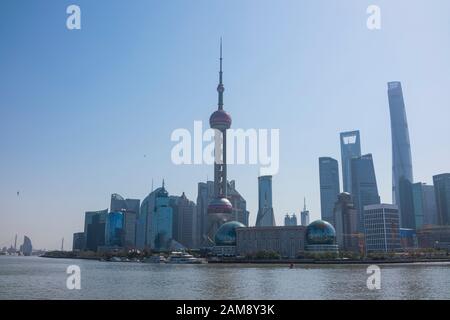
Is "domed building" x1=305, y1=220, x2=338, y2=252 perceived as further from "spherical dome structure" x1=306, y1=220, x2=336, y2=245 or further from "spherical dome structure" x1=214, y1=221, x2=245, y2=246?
"spherical dome structure" x1=214, y1=221, x2=245, y2=246

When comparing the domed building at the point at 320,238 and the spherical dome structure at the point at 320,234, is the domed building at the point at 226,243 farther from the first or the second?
the spherical dome structure at the point at 320,234

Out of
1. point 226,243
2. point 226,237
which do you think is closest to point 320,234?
point 226,237

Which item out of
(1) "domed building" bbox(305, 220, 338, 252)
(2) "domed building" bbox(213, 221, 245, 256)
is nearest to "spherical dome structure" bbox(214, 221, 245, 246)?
(2) "domed building" bbox(213, 221, 245, 256)

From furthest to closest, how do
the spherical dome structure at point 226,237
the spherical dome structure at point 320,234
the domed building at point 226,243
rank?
the spherical dome structure at point 226,237 < the domed building at point 226,243 < the spherical dome structure at point 320,234

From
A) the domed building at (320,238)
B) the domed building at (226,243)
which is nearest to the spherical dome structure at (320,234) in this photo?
the domed building at (320,238)

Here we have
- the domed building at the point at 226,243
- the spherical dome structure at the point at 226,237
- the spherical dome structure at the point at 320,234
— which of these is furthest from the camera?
the spherical dome structure at the point at 226,237

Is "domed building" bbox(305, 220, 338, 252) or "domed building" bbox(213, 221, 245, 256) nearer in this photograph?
"domed building" bbox(305, 220, 338, 252)

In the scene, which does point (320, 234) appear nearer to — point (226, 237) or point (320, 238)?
point (320, 238)

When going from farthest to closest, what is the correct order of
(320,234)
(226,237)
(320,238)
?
(226,237), (320,234), (320,238)
